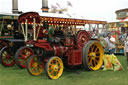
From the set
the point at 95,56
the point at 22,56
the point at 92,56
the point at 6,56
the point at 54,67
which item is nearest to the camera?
the point at 54,67

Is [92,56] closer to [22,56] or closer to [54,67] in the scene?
[54,67]

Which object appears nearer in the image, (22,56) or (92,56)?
(92,56)

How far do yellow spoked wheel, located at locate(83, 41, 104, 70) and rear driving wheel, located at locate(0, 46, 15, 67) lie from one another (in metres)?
2.93

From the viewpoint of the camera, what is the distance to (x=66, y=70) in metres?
5.87

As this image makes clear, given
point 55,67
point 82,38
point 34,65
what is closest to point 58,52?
point 55,67

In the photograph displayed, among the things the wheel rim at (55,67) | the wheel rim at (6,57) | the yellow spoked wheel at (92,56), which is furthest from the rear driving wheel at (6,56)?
the yellow spoked wheel at (92,56)

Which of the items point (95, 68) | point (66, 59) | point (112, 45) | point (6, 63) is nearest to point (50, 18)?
point (66, 59)

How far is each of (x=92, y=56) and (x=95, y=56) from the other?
0.15 meters

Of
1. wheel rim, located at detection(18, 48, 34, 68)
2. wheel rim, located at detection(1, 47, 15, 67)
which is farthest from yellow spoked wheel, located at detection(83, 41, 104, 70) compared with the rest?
wheel rim, located at detection(1, 47, 15, 67)

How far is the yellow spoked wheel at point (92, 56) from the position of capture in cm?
539

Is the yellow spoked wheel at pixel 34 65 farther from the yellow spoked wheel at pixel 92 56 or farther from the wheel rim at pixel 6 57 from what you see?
the wheel rim at pixel 6 57

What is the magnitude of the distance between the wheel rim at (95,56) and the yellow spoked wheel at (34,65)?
4.68 feet

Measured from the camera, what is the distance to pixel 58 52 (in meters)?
5.19

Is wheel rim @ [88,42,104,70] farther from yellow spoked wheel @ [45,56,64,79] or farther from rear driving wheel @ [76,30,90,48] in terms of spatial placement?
yellow spoked wheel @ [45,56,64,79]
